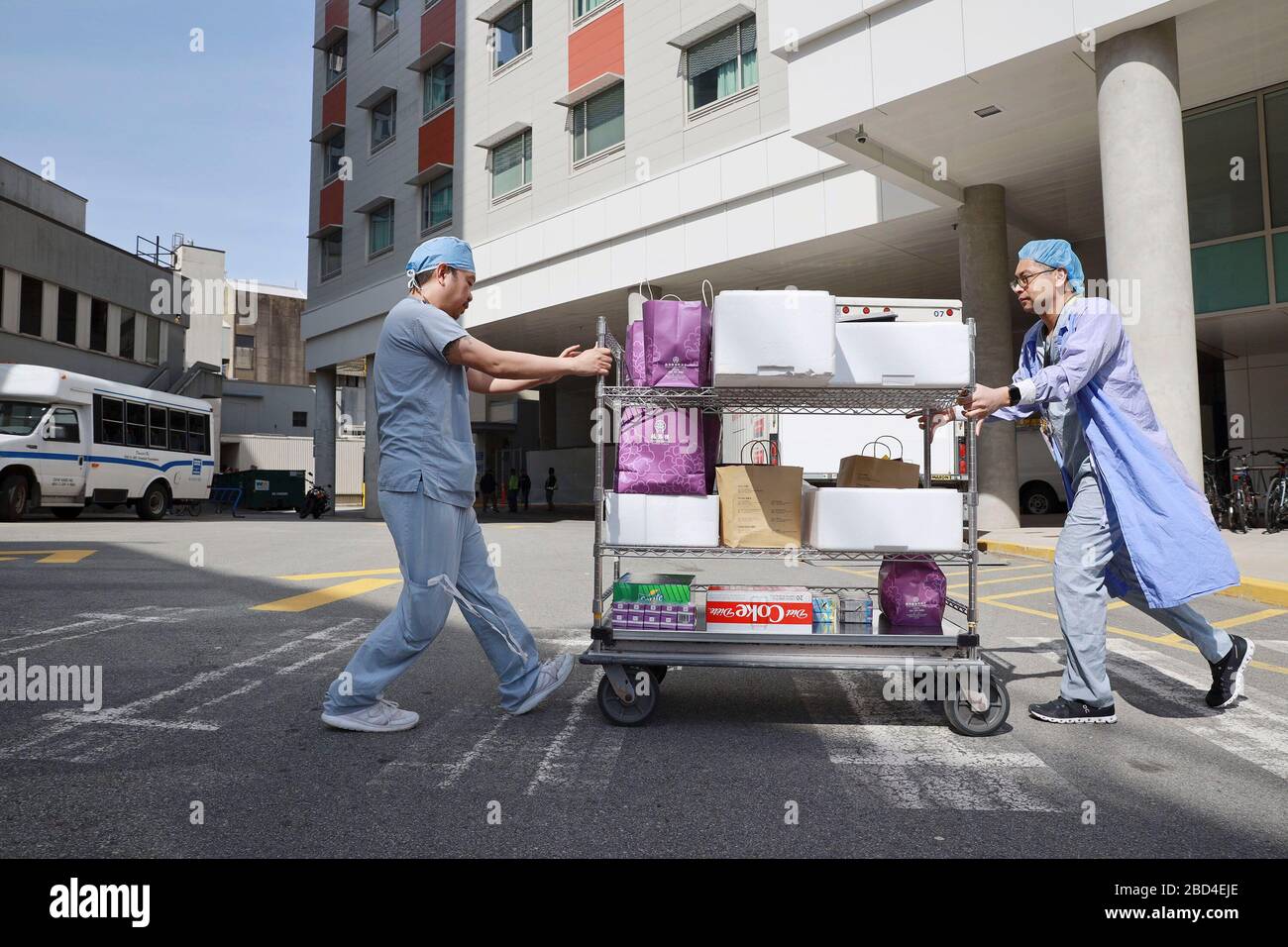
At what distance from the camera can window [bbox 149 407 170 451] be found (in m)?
22.1

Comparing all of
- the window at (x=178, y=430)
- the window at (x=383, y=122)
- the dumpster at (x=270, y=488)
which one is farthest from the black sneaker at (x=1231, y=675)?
the dumpster at (x=270, y=488)

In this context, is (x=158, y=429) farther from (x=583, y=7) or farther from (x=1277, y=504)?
(x=1277, y=504)

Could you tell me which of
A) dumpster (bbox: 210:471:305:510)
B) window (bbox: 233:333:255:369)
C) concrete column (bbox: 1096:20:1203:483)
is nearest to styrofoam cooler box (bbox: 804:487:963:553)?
concrete column (bbox: 1096:20:1203:483)

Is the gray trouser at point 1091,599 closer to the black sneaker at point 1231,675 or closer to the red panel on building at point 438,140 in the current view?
the black sneaker at point 1231,675

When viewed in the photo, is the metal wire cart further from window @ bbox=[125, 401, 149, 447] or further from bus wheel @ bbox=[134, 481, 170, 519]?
bus wheel @ bbox=[134, 481, 170, 519]

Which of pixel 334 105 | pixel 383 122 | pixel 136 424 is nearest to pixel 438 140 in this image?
Answer: pixel 383 122

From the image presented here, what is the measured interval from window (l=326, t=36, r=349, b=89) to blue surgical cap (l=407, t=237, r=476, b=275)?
32509 millimetres

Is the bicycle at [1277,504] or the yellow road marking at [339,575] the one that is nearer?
the yellow road marking at [339,575]

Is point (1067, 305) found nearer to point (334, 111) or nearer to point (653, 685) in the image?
point (653, 685)

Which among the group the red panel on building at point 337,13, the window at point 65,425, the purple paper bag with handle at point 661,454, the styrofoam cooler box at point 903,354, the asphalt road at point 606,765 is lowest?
the asphalt road at point 606,765

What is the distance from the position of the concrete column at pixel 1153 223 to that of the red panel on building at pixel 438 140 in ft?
66.3

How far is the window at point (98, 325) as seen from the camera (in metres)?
30.1
